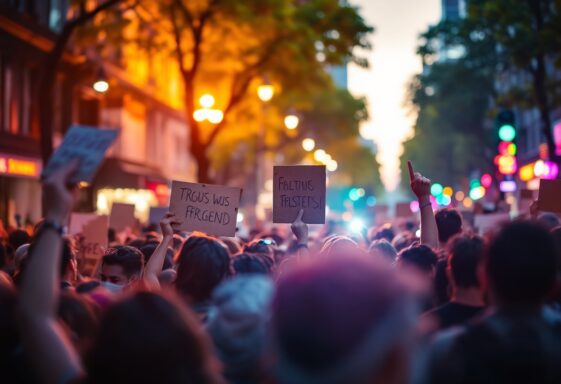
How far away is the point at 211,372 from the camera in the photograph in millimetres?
3139

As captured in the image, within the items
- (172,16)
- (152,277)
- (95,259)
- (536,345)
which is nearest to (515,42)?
(172,16)

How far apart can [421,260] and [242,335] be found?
6.89ft

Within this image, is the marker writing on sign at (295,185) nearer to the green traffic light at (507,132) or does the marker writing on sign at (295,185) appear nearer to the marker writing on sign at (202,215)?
the marker writing on sign at (202,215)

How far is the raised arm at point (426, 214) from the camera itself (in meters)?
6.80

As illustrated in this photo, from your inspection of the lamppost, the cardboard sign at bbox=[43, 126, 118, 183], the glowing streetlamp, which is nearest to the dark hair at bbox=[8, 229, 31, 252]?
the cardboard sign at bbox=[43, 126, 118, 183]

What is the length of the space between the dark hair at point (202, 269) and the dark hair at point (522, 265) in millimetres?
1603

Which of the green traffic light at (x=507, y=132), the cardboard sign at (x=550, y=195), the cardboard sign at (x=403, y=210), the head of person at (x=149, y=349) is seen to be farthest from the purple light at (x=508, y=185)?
the head of person at (x=149, y=349)

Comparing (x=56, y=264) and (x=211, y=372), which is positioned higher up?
(x=56, y=264)

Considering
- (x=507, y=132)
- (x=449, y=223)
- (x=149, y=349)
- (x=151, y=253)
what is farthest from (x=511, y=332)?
(x=507, y=132)

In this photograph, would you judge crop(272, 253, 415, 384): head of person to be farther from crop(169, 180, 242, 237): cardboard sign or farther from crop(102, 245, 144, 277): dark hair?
crop(169, 180, 242, 237): cardboard sign

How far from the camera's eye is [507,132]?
1547cm

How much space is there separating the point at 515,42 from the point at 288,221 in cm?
1735

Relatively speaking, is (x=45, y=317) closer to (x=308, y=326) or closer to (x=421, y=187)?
(x=308, y=326)

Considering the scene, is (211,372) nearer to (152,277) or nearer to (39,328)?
(39,328)
